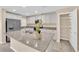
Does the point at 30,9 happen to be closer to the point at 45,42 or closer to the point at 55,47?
the point at 45,42

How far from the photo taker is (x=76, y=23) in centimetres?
138

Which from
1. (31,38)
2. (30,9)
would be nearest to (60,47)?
(31,38)

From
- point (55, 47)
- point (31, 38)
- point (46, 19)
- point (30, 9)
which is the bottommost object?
point (55, 47)

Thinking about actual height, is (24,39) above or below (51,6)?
below

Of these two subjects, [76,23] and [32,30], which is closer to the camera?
[76,23]

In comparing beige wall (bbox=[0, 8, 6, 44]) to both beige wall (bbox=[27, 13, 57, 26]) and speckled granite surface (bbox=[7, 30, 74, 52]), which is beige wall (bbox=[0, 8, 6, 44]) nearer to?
speckled granite surface (bbox=[7, 30, 74, 52])

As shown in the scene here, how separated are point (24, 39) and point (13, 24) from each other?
0.95 ft

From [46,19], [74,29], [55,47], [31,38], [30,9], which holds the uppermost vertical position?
[30,9]

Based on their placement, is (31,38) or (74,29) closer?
(74,29)

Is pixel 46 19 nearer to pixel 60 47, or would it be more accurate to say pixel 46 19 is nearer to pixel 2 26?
pixel 60 47

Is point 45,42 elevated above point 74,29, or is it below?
below

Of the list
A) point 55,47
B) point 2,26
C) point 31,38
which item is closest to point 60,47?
point 55,47
